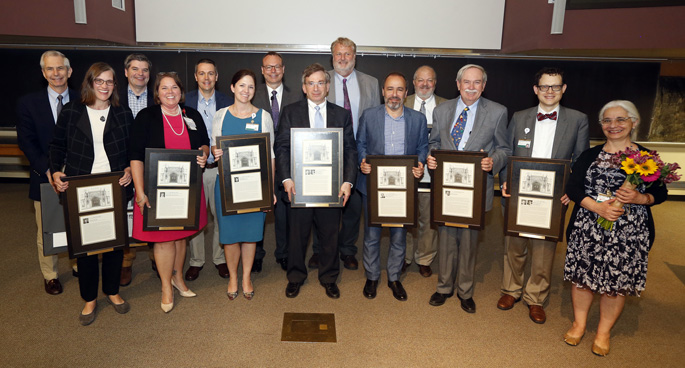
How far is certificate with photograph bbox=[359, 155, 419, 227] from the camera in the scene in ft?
10.9

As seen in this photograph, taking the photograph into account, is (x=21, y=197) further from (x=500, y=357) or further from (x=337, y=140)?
(x=500, y=357)

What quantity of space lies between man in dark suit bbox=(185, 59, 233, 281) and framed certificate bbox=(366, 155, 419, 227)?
1378mm

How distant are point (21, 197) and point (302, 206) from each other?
6.15 meters

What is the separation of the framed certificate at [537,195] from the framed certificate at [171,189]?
7.71ft

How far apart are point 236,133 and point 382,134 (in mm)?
1167

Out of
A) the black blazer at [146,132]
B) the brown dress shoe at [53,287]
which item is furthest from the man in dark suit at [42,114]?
the black blazer at [146,132]

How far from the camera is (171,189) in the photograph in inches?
120

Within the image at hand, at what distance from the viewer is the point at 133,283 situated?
12.8ft

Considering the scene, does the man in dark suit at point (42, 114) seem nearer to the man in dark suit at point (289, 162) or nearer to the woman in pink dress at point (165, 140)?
the woman in pink dress at point (165, 140)

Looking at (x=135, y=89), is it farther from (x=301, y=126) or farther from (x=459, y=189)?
(x=459, y=189)

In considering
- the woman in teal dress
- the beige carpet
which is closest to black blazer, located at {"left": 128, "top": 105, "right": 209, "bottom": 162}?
the woman in teal dress

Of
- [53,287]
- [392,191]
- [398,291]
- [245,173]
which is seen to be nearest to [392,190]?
[392,191]

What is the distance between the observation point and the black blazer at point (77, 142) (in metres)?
2.93

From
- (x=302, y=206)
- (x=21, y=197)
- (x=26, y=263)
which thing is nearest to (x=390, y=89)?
(x=302, y=206)
